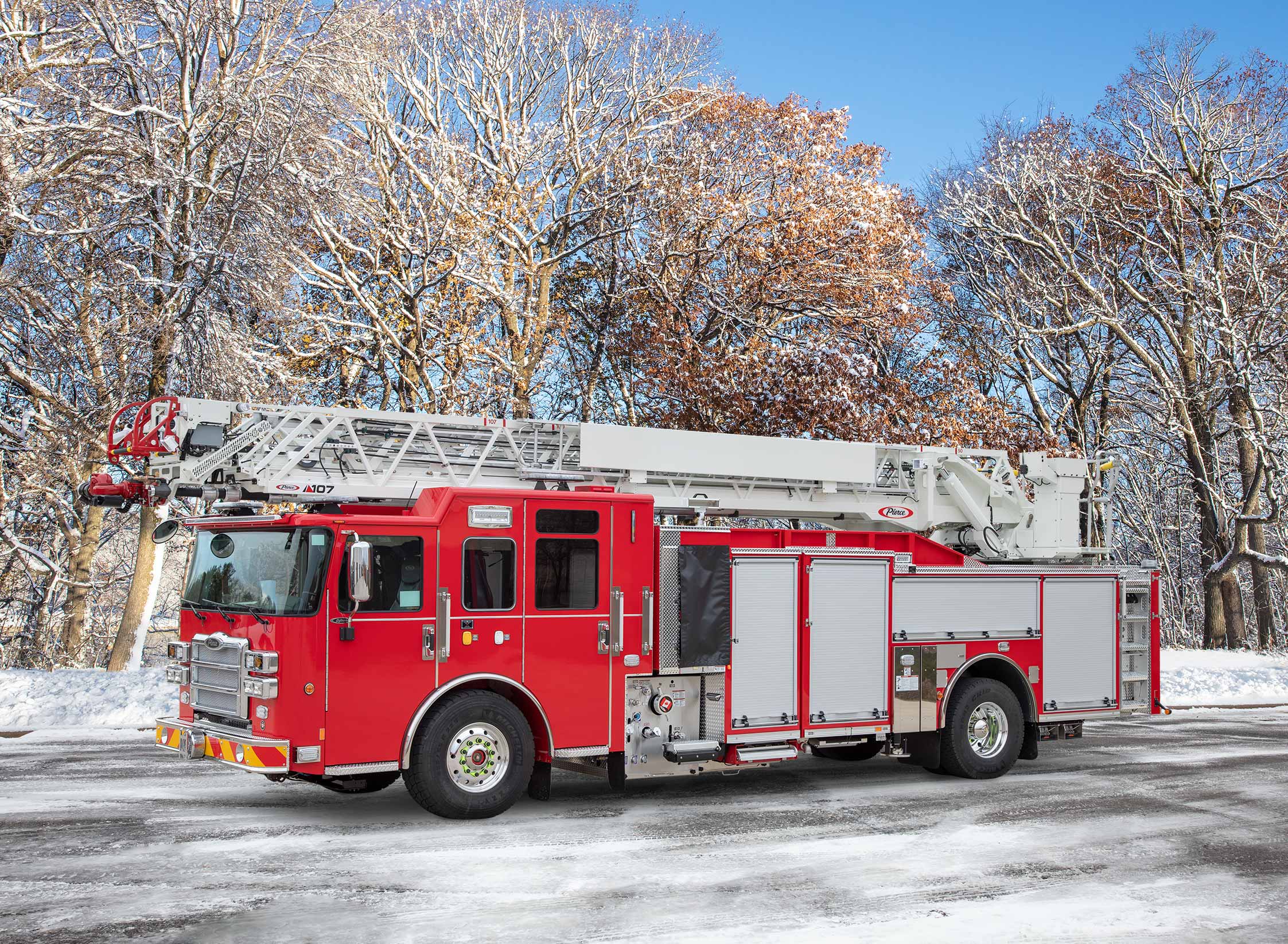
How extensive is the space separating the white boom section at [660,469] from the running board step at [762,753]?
212 centimetres

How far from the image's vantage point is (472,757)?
8852 mm

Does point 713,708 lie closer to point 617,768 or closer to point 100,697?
point 617,768

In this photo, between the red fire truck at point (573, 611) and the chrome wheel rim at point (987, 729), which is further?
the chrome wheel rim at point (987, 729)

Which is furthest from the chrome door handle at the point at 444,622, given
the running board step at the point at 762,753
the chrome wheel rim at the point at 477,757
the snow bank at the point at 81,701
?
the snow bank at the point at 81,701

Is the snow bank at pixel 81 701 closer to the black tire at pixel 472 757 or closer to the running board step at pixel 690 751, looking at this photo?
the black tire at pixel 472 757

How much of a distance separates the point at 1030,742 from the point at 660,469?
4810 mm

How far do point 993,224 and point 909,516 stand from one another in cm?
1991

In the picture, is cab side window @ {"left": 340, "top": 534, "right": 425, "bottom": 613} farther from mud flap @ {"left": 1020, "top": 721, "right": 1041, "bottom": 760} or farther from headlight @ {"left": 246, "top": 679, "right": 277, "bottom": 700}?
mud flap @ {"left": 1020, "top": 721, "right": 1041, "bottom": 760}

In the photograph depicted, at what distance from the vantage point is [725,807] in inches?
386

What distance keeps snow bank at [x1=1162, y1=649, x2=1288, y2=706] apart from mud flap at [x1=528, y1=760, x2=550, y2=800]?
507 inches

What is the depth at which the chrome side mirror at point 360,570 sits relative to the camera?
808 centimetres

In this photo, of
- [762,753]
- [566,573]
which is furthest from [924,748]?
[566,573]

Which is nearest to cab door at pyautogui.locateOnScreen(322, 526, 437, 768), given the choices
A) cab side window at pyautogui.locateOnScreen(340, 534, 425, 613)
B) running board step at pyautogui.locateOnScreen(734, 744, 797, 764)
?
cab side window at pyautogui.locateOnScreen(340, 534, 425, 613)

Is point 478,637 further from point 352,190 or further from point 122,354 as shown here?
point 352,190
